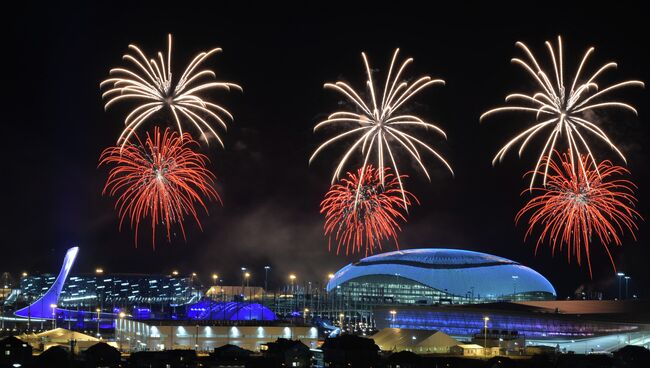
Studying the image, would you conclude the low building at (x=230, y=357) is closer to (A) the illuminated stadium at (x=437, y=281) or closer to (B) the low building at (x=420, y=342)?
(B) the low building at (x=420, y=342)

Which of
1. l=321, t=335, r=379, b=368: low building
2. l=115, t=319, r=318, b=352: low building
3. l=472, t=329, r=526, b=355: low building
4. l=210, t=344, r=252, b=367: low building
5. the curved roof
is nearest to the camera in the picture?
l=210, t=344, r=252, b=367: low building

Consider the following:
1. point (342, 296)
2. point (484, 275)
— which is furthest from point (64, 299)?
point (484, 275)

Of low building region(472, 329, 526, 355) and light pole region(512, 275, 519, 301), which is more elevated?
→ light pole region(512, 275, 519, 301)

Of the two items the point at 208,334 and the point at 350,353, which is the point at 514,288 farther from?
the point at 350,353

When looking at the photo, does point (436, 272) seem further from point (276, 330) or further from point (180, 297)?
point (180, 297)

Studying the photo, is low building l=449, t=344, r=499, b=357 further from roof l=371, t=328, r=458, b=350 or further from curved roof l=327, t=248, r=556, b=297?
curved roof l=327, t=248, r=556, b=297

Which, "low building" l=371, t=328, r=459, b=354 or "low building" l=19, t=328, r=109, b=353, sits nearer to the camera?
"low building" l=371, t=328, r=459, b=354

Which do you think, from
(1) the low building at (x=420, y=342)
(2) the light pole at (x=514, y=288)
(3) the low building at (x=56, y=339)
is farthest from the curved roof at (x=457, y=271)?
(3) the low building at (x=56, y=339)

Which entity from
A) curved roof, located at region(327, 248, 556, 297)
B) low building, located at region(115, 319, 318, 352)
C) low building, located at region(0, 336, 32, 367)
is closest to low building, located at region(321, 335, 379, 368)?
low building, located at region(0, 336, 32, 367)
